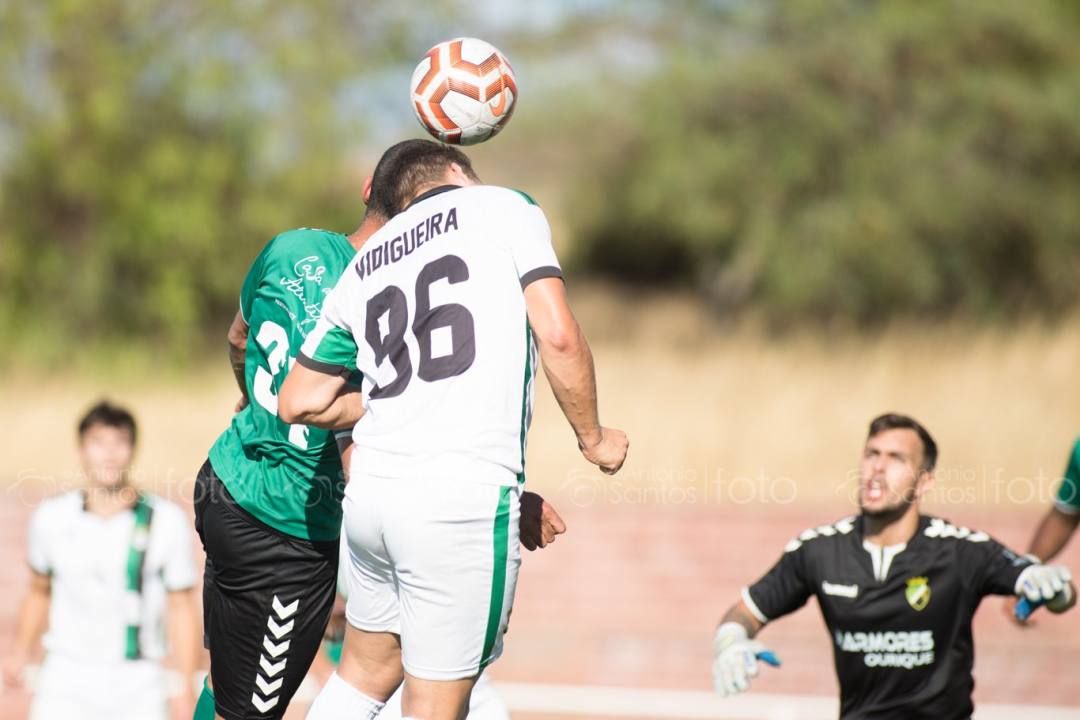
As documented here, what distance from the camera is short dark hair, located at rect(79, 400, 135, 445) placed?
5516 millimetres

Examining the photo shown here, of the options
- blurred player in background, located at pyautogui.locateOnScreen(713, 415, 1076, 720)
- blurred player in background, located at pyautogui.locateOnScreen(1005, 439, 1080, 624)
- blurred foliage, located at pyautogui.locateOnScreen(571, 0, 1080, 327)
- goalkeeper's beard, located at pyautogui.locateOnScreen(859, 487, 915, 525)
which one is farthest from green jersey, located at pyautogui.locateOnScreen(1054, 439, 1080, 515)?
blurred foliage, located at pyautogui.locateOnScreen(571, 0, 1080, 327)

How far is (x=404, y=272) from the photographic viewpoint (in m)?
3.40

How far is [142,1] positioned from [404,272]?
18532 mm

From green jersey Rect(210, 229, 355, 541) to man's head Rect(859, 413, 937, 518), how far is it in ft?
6.51

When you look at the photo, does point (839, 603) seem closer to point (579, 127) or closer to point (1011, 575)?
point (1011, 575)

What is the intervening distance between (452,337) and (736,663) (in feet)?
5.57

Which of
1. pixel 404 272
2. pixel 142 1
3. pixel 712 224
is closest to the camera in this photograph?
pixel 404 272

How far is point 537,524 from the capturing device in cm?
358

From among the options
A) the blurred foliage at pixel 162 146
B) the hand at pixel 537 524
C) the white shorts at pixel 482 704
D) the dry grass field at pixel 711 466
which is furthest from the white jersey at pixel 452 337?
the blurred foliage at pixel 162 146

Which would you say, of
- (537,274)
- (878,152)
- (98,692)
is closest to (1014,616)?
(537,274)

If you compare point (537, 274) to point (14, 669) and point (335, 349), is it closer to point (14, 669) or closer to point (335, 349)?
point (335, 349)

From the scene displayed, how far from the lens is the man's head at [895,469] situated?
473 cm

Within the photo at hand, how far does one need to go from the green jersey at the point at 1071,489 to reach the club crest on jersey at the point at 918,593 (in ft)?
3.55

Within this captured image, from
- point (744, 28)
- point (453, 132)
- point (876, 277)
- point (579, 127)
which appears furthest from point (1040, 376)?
point (453, 132)
